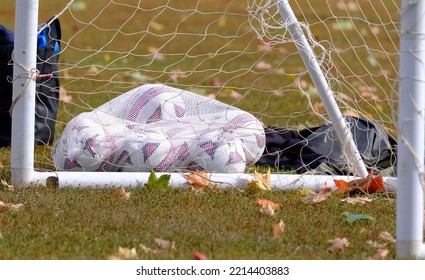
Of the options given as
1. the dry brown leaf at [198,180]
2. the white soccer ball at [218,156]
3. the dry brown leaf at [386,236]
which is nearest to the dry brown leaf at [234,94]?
the white soccer ball at [218,156]

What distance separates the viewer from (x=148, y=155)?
Answer: 4641 mm

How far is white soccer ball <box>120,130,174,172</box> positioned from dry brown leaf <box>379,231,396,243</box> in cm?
132

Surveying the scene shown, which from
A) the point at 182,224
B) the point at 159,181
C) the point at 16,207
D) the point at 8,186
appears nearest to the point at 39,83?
the point at 8,186

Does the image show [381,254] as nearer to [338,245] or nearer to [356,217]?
[338,245]

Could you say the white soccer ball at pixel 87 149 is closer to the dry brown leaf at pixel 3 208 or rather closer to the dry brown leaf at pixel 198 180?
the dry brown leaf at pixel 198 180

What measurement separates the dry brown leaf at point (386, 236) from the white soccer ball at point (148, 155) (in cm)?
132

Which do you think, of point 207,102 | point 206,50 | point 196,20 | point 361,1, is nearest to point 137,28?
point 196,20

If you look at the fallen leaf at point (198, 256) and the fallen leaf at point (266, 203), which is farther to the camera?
the fallen leaf at point (266, 203)

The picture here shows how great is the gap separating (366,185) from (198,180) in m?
0.78

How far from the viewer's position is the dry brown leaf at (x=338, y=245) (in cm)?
347

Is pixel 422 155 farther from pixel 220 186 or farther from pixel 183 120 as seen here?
pixel 183 120

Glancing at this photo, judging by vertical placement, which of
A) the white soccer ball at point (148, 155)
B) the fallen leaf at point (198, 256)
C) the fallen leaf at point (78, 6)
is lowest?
the fallen leaf at point (198, 256)

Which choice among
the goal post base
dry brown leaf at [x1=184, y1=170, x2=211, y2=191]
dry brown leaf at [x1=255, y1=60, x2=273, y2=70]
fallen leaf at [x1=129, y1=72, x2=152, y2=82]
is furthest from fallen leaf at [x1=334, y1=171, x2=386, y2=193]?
dry brown leaf at [x1=255, y1=60, x2=273, y2=70]

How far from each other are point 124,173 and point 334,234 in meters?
1.19
